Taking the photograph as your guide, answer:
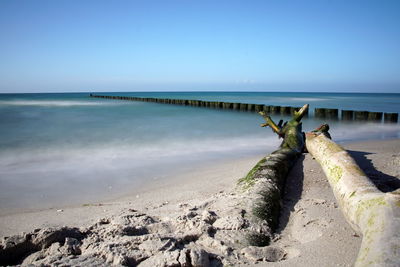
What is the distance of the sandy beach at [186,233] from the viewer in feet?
6.84

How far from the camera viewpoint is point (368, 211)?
2379mm

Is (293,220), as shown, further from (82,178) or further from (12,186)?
(12,186)

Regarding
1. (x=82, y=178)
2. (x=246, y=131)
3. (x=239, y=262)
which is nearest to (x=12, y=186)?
(x=82, y=178)

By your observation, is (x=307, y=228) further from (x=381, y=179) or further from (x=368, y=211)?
(x=381, y=179)

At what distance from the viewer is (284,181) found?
4324mm

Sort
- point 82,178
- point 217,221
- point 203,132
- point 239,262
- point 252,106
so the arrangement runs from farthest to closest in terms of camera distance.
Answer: point 252,106, point 203,132, point 82,178, point 217,221, point 239,262

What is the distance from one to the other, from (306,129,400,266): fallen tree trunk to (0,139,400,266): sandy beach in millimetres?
194

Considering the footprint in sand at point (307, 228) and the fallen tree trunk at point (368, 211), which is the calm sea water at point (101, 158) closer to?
the footprint in sand at point (307, 228)

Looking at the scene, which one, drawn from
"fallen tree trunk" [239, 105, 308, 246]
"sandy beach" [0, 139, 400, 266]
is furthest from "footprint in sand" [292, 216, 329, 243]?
"fallen tree trunk" [239, 105, 308, 246]

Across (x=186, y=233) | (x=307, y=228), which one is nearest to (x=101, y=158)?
(x=186, y=233)

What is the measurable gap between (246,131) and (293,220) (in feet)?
31.8

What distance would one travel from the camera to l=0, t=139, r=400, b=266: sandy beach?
2.09 m

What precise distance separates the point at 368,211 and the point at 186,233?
1538 mm

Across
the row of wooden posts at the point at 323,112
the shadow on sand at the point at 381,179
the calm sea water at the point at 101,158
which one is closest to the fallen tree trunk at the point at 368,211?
the shadow on sand at the point at 381,179
